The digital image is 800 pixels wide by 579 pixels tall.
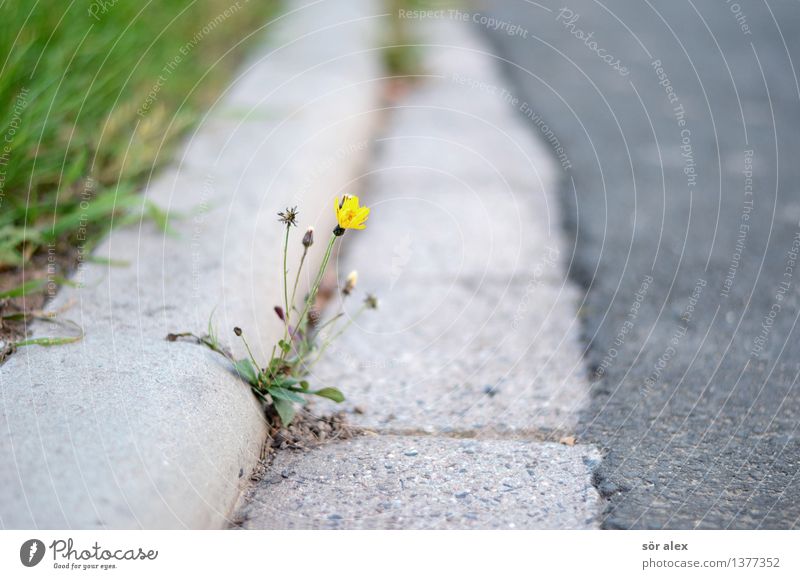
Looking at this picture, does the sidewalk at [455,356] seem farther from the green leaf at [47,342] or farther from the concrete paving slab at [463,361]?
the green leaf at [47,342]

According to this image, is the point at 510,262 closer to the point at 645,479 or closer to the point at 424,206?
the point at 424,206

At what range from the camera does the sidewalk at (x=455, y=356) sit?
150 cm

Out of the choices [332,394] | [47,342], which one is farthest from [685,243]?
[47,342]

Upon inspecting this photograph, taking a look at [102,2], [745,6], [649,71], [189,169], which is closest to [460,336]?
[189,169]

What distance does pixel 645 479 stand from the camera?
156 cm

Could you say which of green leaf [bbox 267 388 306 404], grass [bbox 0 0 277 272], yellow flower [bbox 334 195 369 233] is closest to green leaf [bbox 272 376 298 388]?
green leaf [bbox 267 388 306 404]

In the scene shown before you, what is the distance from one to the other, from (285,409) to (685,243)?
1.50 metres

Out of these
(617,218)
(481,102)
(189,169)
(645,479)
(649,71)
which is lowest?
(645,479)

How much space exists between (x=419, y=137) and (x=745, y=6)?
273 cm

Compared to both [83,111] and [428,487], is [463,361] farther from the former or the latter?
[83,111]

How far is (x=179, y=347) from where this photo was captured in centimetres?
171

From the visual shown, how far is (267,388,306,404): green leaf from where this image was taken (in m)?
1.66

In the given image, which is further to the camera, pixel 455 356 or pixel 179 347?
pixel 455 356

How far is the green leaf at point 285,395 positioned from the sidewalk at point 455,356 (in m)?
0.11
